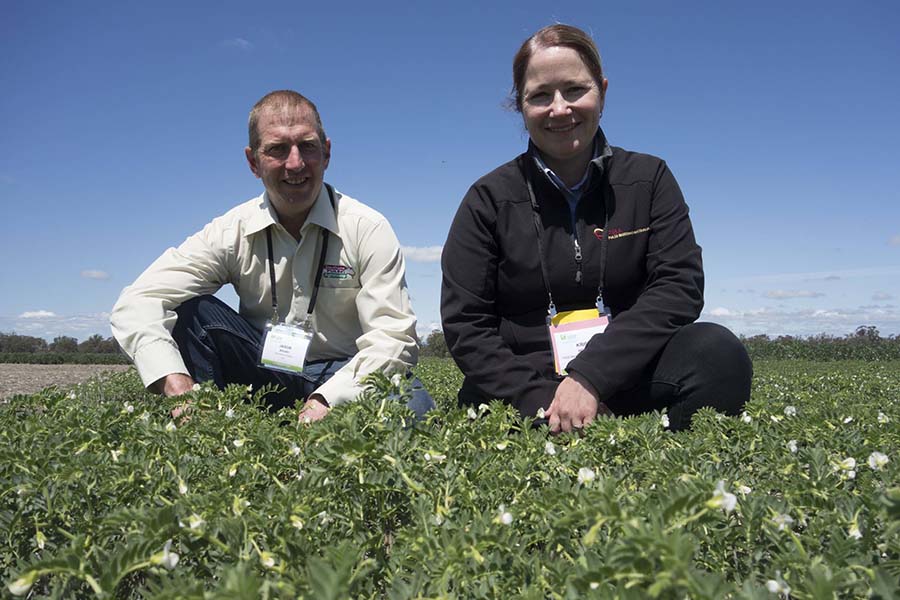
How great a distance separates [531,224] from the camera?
3.81 m

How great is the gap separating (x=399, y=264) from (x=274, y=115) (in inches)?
47.7

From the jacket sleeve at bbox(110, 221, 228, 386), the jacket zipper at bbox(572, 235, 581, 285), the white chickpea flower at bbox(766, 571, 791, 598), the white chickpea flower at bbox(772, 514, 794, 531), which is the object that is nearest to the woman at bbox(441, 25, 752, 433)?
the jacket zipper at bbox(572, 235, 581, 285)

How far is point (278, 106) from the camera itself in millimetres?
4008

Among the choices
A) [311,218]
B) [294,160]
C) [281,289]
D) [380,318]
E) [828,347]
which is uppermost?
[294,160]

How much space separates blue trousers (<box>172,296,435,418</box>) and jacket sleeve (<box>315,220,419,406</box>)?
0.38 metres

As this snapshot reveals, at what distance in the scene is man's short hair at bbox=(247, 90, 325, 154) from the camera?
4.01m

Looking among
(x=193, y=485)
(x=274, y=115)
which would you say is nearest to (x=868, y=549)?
(x=193, y=485)

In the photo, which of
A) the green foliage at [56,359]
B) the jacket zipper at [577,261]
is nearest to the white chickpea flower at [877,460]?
the jacket zipper at [577,261]

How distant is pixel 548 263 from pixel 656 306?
648 mm

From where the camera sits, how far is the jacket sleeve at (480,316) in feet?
11.7

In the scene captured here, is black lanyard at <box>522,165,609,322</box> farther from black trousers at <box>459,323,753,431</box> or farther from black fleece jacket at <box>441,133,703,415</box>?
black trousers at <box>459,323,753,431</box>

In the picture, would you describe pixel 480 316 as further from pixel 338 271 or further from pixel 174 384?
pixel 174 384

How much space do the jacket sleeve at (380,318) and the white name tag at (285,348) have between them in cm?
39

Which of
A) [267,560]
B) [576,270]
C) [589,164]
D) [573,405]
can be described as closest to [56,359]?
[576,270]
